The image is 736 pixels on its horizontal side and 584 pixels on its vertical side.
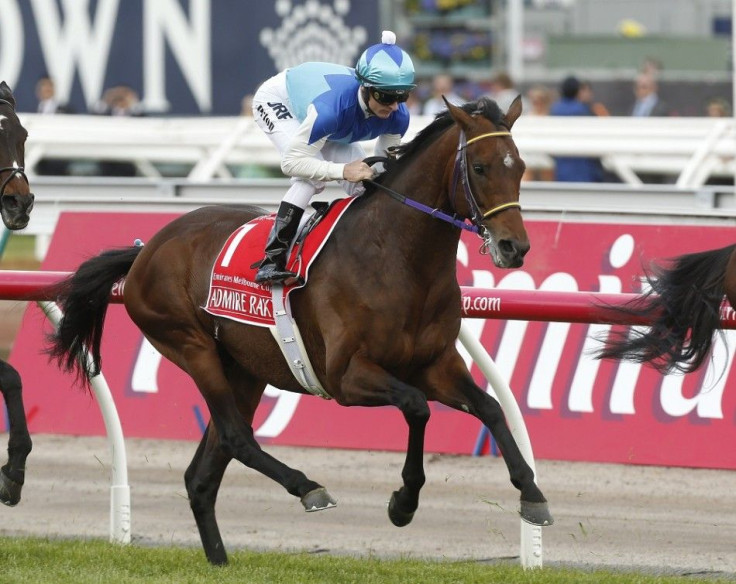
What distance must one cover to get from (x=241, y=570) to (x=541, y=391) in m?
2.29

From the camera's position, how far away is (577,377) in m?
7.27

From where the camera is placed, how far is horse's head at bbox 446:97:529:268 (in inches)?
191

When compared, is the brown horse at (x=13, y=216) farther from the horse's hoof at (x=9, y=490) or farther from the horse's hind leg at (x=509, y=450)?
the horse's hind leg at (x=509, y=450)

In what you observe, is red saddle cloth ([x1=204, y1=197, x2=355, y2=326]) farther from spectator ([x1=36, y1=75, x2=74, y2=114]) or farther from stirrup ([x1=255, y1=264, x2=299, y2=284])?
spectator ([x1=36, y1=75, x2=74, y2=114])

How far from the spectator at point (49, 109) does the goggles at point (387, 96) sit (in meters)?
8.65

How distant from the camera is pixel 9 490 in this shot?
585 cm

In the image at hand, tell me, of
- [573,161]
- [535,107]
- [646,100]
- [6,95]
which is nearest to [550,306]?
[6,95]

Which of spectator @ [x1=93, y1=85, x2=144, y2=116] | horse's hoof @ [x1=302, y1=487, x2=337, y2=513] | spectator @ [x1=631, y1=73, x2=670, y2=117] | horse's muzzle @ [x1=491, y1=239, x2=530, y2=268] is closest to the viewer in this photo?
horse's muzzle @ [x1=491, y1=239, x2=530, y2=268]

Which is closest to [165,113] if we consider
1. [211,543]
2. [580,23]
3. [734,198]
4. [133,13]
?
[133,13]

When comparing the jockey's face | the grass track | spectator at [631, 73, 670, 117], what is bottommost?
spectator at [631, 73, 670, 117]

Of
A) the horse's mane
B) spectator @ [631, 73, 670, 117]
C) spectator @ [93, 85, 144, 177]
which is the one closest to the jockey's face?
the horse's mane

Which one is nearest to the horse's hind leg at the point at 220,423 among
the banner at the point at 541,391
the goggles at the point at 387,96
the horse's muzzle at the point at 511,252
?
the horse's muzzle at the point at 511,252

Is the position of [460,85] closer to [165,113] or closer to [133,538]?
[165,113]

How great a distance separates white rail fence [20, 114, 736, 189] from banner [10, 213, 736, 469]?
286cm
